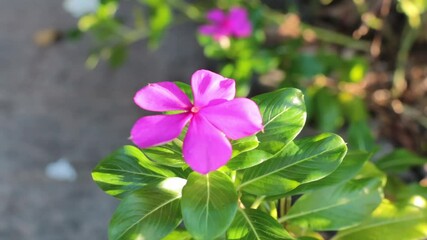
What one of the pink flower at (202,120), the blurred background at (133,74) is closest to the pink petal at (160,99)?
the pink flower at (202,120)

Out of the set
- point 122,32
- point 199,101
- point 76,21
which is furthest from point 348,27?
point 199,101

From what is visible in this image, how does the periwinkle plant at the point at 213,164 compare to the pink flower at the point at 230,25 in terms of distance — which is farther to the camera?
the pink flower at the point at 230,25

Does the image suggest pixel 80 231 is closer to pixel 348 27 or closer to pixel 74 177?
pixel 74 177

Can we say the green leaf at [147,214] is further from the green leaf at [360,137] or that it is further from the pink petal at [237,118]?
the green leaf at [360,137]

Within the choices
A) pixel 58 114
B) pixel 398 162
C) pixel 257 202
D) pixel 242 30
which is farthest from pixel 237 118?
pixel 58 114

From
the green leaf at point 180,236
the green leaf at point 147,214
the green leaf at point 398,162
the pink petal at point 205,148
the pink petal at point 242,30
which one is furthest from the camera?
the pink petal at point 242,30

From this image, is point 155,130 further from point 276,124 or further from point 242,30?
point 242,30
